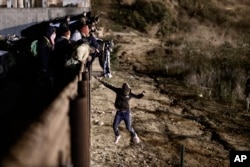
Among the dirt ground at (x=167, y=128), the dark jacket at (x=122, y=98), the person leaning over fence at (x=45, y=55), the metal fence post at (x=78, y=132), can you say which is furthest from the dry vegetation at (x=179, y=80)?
the metal fence post at (x=78, y=132)

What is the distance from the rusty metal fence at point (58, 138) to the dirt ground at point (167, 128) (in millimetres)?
6138

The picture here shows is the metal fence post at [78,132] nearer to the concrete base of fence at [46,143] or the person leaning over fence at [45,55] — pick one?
the concrete base of fence at [46,143]

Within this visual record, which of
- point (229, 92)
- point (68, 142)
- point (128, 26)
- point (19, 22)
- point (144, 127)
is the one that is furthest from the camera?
point (128, 26)

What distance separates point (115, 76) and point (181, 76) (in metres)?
3.58

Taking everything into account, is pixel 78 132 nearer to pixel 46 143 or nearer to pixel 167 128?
pixel 46 143

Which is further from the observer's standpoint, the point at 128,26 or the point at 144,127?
the point at 128,26

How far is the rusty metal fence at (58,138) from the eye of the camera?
2045 mm

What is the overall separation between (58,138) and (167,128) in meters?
10.3

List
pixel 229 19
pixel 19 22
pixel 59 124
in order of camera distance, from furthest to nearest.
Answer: pixel 229 19, pixel 19 22, pixel 59 124

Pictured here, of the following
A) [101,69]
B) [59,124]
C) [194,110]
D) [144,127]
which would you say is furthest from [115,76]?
[59,124]

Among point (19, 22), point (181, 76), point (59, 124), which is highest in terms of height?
point (59, 124)

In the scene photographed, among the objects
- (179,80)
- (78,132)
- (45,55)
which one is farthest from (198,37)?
(78,132)

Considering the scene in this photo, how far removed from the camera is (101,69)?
50.6 ft

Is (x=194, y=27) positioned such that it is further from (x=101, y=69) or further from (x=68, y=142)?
(x=68, y=142)
